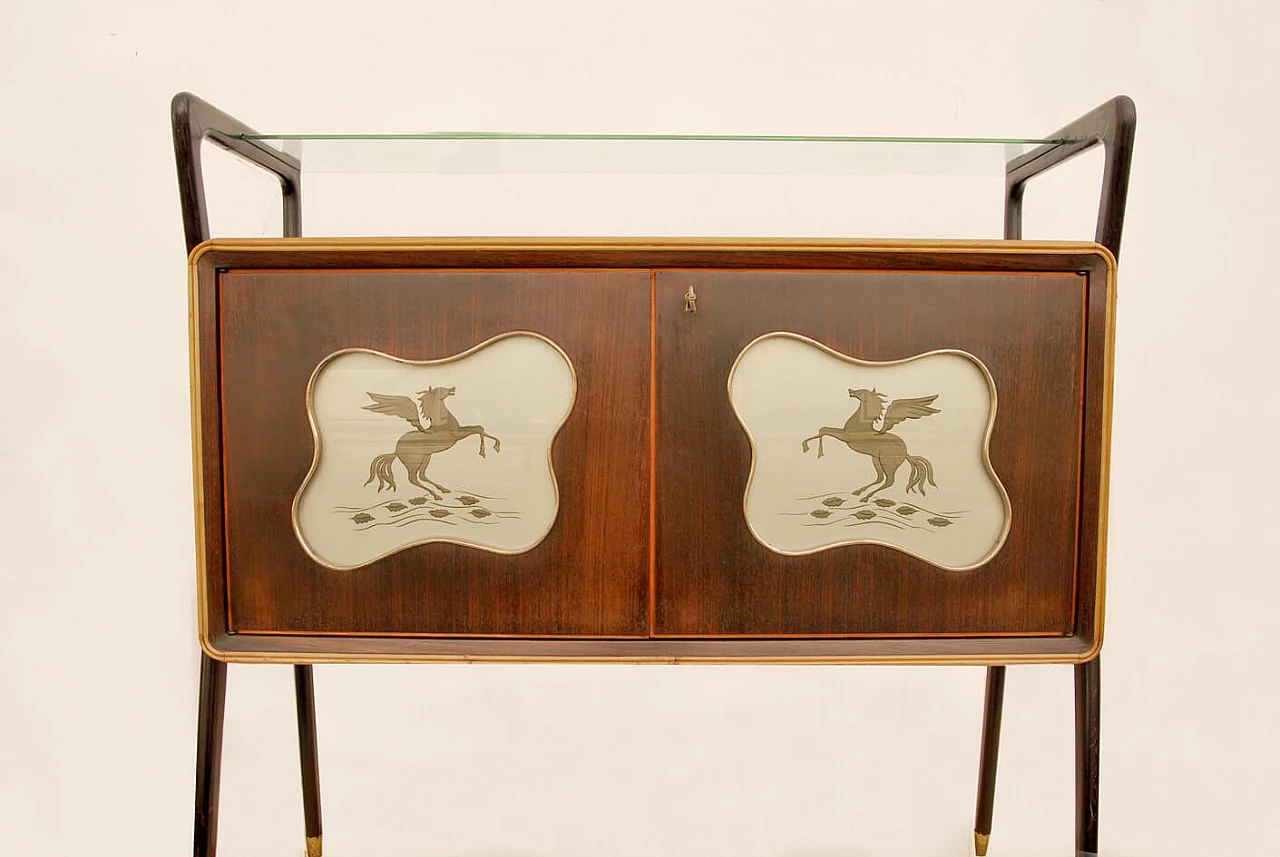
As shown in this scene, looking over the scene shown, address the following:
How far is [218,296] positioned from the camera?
1.03 meters

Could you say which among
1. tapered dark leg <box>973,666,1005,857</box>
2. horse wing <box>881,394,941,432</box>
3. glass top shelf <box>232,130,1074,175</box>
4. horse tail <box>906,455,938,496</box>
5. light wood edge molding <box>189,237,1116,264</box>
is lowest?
tapered dark leg <box>973,666,1005,857</box>

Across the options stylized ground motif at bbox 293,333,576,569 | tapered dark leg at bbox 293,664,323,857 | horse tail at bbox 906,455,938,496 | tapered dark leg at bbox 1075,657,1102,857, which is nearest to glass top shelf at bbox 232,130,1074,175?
stylized ground motif at bbox 293,333,576,569

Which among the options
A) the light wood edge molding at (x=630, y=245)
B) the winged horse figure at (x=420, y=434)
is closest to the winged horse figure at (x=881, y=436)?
the light wood edge molding at (x=630, y=245)

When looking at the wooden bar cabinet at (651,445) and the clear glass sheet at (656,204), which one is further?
the clear glass sheet at (656,204)

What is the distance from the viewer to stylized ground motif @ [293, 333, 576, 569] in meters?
1.03

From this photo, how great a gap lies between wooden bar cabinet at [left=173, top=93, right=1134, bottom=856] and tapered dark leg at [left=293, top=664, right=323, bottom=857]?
362mm

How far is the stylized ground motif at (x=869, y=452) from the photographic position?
103 cm

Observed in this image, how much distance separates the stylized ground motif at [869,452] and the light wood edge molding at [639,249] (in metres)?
0.11

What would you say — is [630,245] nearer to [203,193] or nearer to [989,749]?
[203,193]

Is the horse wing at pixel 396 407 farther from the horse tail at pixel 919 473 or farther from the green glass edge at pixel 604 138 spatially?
the horse tail at pixel 919 473

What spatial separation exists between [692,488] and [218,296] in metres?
0.58

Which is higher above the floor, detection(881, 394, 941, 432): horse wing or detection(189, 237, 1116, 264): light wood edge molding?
detection(189, 237, 1116, 264): light wood edge molding

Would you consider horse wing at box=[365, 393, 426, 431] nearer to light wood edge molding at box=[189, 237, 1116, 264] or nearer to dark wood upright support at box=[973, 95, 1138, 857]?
light wood edge molding at box=[189, 237, 1116, 264]

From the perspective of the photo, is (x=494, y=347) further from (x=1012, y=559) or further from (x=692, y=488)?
(x=1012, y=559)
